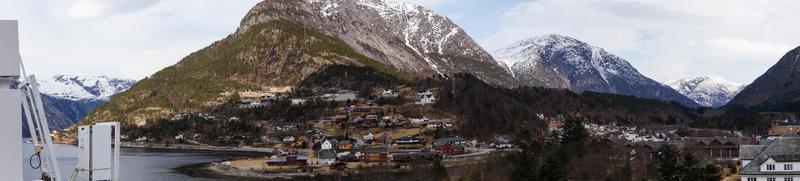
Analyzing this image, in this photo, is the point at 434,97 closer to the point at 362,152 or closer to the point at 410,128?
the point at 410,128

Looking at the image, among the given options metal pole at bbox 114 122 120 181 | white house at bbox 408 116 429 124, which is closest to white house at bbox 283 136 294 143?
white house at bbox 408 116 429 124

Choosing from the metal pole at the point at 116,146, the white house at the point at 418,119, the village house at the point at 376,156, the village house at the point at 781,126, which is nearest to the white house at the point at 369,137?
the white house at the point at 418,119

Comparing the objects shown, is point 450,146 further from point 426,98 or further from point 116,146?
point 116,146

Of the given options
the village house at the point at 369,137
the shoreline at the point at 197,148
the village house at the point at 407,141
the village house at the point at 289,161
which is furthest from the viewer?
the shoreline at the point at 197,148

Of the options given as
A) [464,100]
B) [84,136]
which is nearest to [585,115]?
[464,100]

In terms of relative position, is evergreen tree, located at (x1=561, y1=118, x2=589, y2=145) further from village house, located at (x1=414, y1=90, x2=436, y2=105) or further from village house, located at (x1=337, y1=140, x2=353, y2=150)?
village house, located at (x1=414, y1=90, x2=436, y2=105)

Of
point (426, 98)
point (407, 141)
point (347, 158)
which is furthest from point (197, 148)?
point (347, 158)

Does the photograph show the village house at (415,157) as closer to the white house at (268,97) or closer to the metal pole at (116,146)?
the metal pole at (116,146)
